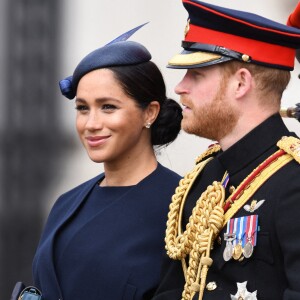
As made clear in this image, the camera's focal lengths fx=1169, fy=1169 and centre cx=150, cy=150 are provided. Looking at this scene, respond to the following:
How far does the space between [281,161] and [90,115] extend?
81 cm

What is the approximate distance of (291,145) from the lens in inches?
125

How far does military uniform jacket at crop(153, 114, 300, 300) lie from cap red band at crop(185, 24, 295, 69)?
169 mm

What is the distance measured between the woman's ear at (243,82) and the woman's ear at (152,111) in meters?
0.66

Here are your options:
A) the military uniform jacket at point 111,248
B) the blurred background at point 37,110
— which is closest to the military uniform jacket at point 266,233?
the military uniform jacket at point 111,248

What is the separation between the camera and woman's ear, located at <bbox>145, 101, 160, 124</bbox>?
12.6 feet

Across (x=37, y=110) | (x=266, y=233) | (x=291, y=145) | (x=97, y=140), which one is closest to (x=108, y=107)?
(x=97, y=140)

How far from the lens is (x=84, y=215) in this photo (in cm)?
383

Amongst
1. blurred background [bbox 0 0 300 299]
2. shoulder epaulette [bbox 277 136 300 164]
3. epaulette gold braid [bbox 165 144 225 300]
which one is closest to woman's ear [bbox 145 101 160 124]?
epaulette gold braid [bbox 165 144 225 300]

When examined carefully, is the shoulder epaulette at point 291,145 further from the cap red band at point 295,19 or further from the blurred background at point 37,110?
the blurred background at point 37,110

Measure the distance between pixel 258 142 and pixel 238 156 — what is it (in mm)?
74

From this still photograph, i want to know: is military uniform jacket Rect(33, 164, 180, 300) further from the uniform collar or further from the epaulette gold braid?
the uniform collar

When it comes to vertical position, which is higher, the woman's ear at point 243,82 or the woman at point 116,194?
the woman's ear at point 243,82

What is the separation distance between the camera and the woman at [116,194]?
11.8 ft

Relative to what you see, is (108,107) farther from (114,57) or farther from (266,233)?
(266,233)
